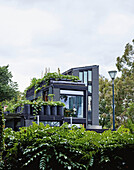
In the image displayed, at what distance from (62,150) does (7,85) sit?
36.4 m

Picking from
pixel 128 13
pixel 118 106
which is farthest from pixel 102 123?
pixel 128 13

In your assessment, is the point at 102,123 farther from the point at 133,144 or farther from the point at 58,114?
the point at 133,144

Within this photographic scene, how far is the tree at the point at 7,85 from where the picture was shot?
37688 mm

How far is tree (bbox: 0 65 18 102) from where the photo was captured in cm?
3769

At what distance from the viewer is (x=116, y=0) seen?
10.8m

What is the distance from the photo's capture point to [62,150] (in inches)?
129

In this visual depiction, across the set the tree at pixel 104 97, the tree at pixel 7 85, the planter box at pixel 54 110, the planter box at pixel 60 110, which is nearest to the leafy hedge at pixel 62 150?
the planter box at pixel 54 110

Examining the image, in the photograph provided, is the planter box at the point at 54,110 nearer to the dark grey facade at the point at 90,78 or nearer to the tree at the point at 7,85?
the dark grey facade at the point at 90,78

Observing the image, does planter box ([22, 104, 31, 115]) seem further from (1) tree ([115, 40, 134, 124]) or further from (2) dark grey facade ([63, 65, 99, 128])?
(2) dark grey facade ([63, 65, 99, 128])

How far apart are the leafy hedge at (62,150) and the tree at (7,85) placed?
3460 cm

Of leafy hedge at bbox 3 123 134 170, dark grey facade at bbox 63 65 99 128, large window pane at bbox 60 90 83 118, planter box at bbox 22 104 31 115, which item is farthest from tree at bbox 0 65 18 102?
leafy hedge at bbox 3 123 134 170

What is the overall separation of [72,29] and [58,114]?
544 centimetres

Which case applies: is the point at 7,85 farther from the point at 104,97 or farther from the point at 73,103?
the point at 73,103

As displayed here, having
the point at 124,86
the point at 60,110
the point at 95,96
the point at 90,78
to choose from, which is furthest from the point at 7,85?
the point at 60,110
